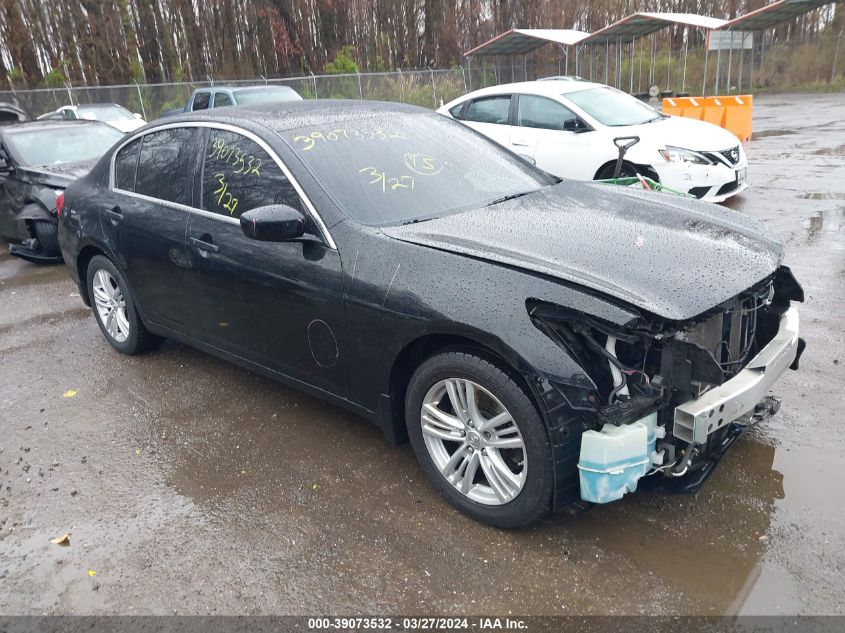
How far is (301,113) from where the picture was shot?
404 centimetres

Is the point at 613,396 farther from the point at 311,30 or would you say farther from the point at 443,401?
the point at 311,30

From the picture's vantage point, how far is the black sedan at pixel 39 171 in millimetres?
7945

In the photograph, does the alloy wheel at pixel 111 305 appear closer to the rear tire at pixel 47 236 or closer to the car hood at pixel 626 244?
the car hood at pixel 626 244

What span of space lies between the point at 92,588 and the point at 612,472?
7.14 feet

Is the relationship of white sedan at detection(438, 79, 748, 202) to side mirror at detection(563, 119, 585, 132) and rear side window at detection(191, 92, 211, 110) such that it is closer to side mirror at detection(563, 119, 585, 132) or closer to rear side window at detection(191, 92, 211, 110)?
side mirror at detection(563, 119, 585, 132)

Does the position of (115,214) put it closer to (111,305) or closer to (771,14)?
(111,305)

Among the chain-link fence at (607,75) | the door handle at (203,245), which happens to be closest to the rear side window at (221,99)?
the chain-link fence at (607,75)

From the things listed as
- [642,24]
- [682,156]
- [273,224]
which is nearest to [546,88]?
[682,156]

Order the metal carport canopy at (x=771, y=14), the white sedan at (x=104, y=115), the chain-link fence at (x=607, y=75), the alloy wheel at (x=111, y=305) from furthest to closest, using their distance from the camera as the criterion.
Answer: the chain-link fence at (x=607, y=75), the metal carport canopy at (x=771, y=14), the white sedan at (x=104, y=115), the alloy wheel at (x=111, y=305)

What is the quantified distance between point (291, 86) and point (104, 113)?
8.54 metres

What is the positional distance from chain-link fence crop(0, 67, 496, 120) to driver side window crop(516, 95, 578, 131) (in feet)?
53.1

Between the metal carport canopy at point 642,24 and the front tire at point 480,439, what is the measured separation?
2068 cm

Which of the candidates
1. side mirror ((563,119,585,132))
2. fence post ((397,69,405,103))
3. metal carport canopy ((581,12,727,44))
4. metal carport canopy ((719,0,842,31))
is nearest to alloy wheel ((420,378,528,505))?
side mirror ((563,119,585,132))

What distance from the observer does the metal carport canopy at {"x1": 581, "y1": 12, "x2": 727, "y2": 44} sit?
20.9 meters
